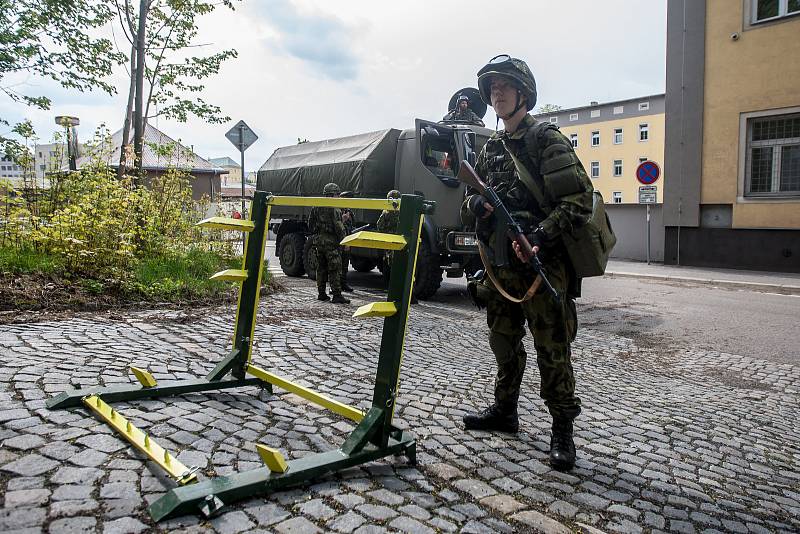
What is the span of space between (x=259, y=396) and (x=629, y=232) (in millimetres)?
16694

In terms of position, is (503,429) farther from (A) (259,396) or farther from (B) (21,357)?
(B) (21,357)

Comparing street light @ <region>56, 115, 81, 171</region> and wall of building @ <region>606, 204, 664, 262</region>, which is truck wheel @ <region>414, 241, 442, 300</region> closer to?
street light @ <region>56, 115, 81, 171</region>

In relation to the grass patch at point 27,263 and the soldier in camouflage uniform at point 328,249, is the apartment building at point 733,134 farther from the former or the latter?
the grass patch at point 27,263

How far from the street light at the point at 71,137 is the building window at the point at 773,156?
14935mm

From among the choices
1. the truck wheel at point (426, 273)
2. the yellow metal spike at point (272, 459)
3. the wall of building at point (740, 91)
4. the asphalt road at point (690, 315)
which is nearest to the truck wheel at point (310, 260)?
the asphalt road at point (690, 315)

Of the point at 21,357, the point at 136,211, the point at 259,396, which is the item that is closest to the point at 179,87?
the point at 136,211

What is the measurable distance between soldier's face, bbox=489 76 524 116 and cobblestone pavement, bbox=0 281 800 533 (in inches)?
71.7

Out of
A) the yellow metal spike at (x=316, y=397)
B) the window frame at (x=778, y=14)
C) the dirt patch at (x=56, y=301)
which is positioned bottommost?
the yellow metal spike at (x=316, y=397)

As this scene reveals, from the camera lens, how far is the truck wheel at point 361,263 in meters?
10.9

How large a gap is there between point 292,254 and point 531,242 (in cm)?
931

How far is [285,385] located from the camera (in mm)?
3240

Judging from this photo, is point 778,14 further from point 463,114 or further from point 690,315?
point 690,315

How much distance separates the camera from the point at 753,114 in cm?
1402

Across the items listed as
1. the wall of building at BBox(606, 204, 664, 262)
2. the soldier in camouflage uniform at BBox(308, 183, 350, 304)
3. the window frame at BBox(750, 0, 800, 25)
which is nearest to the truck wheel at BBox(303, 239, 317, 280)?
the soldier in camouflage uniform at BBox(308, 183, 350, 304)
